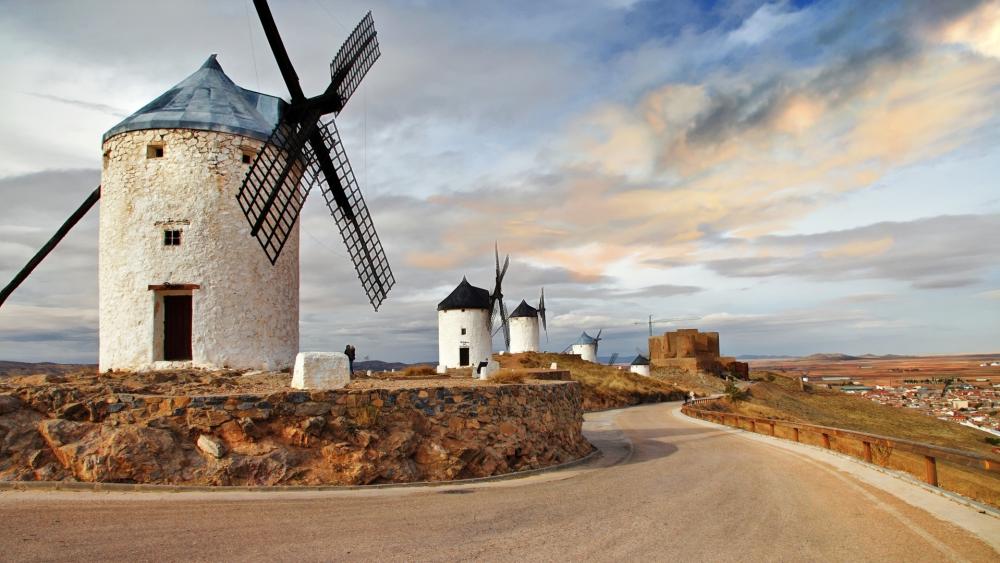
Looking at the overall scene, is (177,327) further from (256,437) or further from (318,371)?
(256,437)

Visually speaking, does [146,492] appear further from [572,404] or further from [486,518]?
[572,404]

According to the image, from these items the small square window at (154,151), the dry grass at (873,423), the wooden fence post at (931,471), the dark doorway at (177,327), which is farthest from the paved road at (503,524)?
the small square window at (154,151)

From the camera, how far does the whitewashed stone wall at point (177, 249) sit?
15180 millimetres

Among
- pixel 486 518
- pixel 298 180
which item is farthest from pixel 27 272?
pixel 486 518

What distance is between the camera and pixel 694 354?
59812 millimetres

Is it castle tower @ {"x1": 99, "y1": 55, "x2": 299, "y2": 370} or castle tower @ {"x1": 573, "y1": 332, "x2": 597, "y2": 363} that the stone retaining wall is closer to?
castle tower @ {"x1": 99, "y1": 55, "x2": 299, "y2": 370}

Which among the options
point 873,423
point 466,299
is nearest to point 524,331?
point 466,299

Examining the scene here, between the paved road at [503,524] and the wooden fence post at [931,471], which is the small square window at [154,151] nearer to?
the paved road at [503,524]

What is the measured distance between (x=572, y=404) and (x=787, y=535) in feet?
25.2

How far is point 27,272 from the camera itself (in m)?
17.6

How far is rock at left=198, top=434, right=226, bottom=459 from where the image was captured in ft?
30.6

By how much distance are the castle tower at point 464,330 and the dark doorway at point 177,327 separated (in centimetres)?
2881

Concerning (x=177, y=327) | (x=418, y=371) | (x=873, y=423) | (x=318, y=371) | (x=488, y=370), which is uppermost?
(x=177, y=327)

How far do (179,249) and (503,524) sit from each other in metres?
11.0
